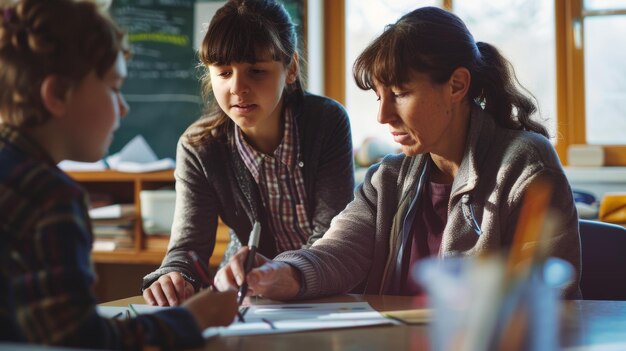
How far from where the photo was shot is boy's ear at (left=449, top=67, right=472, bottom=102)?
1.48m

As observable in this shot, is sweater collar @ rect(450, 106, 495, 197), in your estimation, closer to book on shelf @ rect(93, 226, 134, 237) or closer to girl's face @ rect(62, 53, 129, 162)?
girl's face @ rect(62, 53, 129, 162)

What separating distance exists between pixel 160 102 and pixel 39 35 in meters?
2.72

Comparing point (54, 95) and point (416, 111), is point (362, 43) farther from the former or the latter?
point (54, 95)

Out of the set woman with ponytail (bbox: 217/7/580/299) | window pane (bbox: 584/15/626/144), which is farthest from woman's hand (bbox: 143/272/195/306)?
window pane (bbox: 584/15/626/144)

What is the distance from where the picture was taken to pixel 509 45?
334cm

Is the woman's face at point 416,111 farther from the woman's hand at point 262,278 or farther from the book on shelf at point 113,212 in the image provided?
the book on shelf at point 113,212

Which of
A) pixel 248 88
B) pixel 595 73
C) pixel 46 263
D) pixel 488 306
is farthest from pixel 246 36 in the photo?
pixel 595 73

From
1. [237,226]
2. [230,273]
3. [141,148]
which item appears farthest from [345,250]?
[141,148]

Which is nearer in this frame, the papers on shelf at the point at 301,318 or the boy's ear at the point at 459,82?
the papers on shelf at the point at 301,318

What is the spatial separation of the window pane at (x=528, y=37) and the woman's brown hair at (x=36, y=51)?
8.66 ft

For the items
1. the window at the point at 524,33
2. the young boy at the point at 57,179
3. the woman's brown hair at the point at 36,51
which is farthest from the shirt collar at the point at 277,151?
the window at the point at 524,33

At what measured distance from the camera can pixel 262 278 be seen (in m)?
1.25

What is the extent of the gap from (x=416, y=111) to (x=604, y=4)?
7.03 feet

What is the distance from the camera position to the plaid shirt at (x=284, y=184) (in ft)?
6.00
